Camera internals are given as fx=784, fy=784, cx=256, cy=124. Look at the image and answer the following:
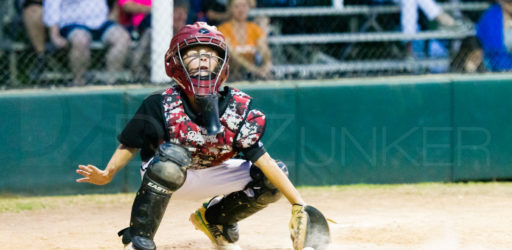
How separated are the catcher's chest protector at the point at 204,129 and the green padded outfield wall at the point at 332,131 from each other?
252 cm

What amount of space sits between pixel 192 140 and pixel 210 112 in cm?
21

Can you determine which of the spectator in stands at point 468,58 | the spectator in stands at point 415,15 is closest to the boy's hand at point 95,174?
the spectator in stands at point 468,58

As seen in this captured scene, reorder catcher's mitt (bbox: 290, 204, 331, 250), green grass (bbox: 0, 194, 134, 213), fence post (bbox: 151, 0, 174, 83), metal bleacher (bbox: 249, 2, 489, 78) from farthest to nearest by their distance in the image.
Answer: metal bleacher (bbox: 249, 2, 489, 78), fence post (bbox: 151, 0, 174, 83), green grass (bbox: 0, 194, 134, 213), catcher's mitt (bbox: 290, 204, 331, 250)

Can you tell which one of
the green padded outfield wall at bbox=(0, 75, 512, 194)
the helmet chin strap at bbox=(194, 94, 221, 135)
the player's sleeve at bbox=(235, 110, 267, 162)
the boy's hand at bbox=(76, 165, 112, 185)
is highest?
the helmet chin strap at bbox=(194, 94, 221, 135)

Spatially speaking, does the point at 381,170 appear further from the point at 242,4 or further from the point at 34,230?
the point at 34,230

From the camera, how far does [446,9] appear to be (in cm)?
863

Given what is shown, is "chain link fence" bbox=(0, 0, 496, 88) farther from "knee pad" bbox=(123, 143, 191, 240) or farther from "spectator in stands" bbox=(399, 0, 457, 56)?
"knee pad" bbox=(123, 143, 191, 240)

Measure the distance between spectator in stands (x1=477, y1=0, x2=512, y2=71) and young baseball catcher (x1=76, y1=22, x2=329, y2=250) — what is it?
13.6ft

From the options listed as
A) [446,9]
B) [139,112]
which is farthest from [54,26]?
[446,9]

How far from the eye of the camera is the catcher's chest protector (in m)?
3.92

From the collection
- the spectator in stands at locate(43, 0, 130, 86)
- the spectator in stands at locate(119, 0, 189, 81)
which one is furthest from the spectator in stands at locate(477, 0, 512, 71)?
the spectator in stands at locate(43, 0, 130, 86)

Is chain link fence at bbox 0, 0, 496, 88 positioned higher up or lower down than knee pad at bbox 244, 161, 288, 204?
higher up

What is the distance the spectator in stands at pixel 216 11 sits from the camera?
7.39 metres

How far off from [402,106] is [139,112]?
3390mm
